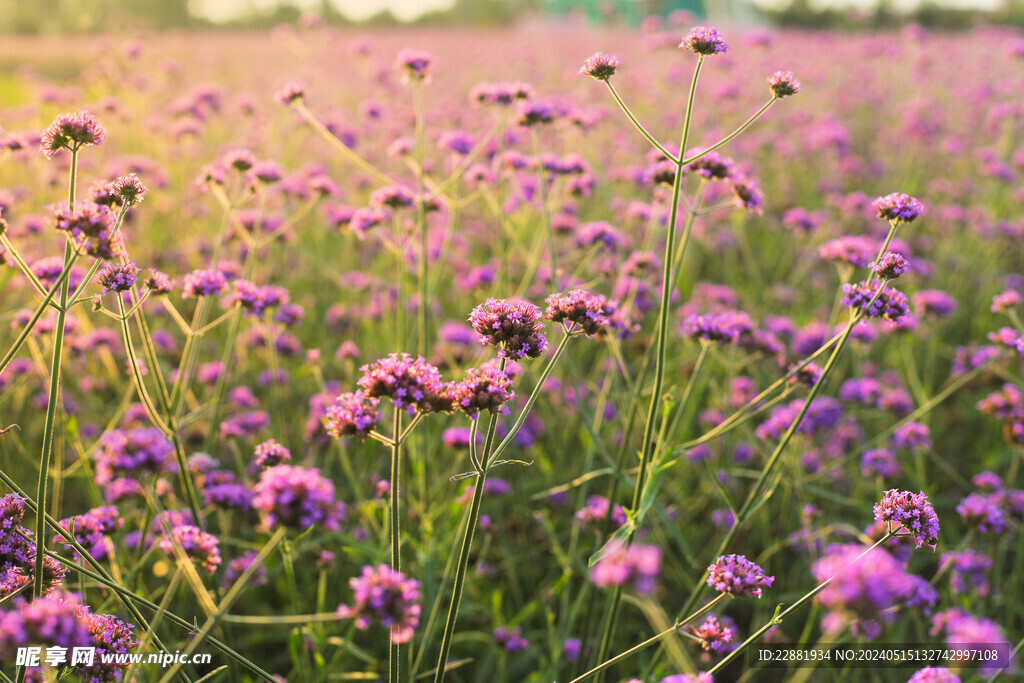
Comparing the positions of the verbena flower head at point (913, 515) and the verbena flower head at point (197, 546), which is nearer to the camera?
the verbena flower head at point (913, 515)

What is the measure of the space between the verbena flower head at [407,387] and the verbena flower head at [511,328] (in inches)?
9.8

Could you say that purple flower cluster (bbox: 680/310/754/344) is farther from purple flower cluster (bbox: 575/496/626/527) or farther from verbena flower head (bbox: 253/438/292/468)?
verbena flower head (bbox: 253/438/292/468)

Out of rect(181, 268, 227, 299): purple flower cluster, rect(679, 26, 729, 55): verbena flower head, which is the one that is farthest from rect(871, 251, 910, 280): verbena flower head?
rect(181, 268, 227, 299): purple flower cluster

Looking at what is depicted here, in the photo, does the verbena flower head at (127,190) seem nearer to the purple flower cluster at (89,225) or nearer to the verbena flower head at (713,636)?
the purple flower cluster at (89,225)

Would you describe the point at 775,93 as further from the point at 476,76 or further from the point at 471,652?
the point at 476,76

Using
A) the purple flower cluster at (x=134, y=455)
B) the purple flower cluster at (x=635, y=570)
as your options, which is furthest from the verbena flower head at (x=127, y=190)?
the purple flower cluster at (x=635, y=570)

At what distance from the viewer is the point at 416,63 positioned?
359cm

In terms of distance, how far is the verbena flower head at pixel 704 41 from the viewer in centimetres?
232

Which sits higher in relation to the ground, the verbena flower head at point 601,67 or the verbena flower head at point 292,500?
the verbena flower head at point 601,67

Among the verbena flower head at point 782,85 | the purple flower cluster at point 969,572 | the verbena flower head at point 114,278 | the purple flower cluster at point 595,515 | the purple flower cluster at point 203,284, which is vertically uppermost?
the verbena flower head at point 782,85

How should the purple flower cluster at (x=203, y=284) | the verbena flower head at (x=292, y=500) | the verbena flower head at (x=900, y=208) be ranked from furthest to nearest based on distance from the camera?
the purple flower cluster at (x=203, y=284) → the verbena flower head at (x=900, y=208) → the verbena flower head at (x=292, y=500)

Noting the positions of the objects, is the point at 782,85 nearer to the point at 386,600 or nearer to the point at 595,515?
the point at 595,515

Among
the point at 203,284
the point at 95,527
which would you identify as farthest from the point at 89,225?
the point at 95,527

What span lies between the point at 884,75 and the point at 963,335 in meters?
10.3
